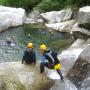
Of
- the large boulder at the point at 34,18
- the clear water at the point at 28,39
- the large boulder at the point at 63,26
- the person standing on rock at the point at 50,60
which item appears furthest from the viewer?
the large boulder at the point at 34,18

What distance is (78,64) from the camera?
21.8 m

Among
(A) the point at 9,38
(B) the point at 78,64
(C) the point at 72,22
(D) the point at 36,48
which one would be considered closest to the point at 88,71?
(B) the point at 78,64

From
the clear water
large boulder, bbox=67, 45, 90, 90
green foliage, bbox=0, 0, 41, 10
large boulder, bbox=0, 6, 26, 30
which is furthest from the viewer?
green foliage, bbox=0, 0, 41, 10

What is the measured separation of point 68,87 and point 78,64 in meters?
2.55

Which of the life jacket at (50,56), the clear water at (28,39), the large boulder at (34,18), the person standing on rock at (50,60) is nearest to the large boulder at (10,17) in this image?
the clear water at (28,39)

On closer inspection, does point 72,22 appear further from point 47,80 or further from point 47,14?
point 47,80

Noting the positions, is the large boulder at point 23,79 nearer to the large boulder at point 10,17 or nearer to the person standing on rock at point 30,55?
the person standing on rock at point 30,55

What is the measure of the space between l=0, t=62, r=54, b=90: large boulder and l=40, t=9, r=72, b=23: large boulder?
29447 mm

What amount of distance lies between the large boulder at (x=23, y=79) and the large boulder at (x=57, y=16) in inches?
1159

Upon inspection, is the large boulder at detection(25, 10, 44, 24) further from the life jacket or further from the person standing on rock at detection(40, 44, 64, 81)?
the life jacket

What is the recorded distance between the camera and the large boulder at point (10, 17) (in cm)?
4772

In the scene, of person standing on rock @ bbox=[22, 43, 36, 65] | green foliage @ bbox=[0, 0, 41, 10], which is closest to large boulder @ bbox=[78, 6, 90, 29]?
person standing on rock @ bbox=[22, 43, 36, 65]

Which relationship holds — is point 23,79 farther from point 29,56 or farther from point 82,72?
point 82,72

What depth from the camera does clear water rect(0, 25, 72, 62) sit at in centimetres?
3312
